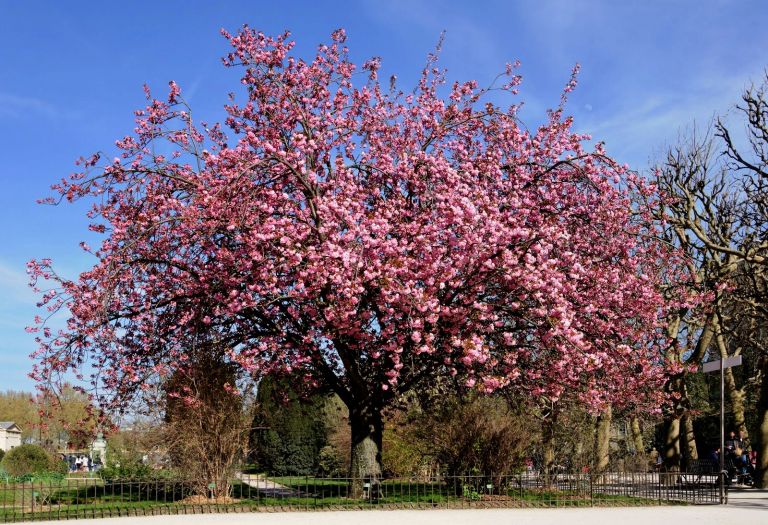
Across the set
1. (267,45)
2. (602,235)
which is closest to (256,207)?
(267,45)

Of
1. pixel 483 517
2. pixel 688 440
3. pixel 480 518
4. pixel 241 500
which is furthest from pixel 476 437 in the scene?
pixel 688 440

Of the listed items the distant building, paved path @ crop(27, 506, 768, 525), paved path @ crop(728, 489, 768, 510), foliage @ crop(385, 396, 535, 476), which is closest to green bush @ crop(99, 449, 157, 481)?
paved path @ crop(27, 506, 768, 525)

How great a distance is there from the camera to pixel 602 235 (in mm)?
16281

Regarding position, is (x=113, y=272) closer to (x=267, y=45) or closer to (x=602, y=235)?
(x=267, y=45)

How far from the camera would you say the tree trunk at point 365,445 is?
1608cm

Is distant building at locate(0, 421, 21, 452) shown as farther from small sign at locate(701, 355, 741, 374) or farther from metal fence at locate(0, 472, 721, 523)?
small sign at locate(701, 355, 741, 374)

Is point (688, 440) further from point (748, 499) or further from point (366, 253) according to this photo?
point (366, 253)

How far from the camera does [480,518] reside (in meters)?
13.6

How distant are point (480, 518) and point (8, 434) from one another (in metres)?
72.3

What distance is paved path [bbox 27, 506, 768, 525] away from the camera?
40.9 feet

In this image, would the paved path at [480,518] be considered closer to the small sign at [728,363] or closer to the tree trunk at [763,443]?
the small sign at [728,363]

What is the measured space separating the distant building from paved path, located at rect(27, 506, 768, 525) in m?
65.9

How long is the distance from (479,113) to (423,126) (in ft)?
4.62

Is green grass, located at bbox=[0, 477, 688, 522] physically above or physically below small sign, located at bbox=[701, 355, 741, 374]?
below
